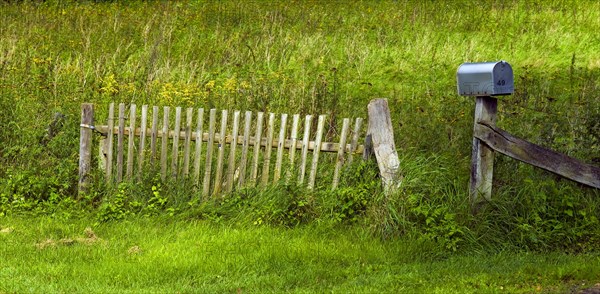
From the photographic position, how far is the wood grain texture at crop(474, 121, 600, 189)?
7.88 metres

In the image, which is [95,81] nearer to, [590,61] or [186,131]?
[186,131]

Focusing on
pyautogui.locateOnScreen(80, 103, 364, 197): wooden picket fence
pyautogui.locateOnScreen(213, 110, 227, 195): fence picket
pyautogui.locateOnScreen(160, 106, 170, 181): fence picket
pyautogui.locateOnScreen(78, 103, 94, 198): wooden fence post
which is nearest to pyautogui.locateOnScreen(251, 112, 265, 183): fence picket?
pyautogui.locateOnScreen(80, 103, 364, 197): wooden picket fence

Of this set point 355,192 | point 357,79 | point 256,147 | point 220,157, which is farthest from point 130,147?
point 357,79

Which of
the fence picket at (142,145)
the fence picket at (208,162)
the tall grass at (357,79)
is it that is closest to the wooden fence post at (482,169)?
the tall grass at (357,79)

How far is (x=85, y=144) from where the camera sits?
9875mm

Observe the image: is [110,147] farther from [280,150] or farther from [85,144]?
[280,150]

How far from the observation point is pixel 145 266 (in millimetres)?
7250

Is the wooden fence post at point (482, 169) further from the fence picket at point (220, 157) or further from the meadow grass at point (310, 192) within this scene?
the fence picket at point (220, 157)

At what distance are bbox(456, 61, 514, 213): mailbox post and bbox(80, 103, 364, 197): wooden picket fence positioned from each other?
121 centimetres

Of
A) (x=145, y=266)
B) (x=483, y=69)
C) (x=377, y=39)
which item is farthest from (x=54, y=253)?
(x=377, y=39)

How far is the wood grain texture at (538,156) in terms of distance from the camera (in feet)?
25.8

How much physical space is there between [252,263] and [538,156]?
2991 mm

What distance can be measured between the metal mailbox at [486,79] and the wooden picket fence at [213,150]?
3.98 feet

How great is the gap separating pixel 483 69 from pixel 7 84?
287 inches
